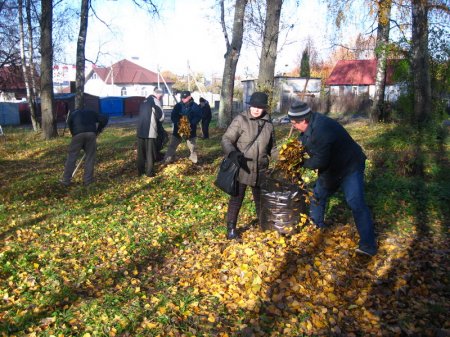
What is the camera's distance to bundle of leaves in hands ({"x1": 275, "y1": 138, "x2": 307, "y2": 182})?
4.98m

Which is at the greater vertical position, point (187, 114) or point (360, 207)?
point (187, 114)

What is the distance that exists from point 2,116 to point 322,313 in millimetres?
28760

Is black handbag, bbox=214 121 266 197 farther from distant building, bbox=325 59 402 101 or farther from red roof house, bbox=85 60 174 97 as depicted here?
red roof house, bbox=85 60 174 97

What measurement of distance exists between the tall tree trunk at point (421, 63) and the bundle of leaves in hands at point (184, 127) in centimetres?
680

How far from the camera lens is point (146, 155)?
31.3 ft

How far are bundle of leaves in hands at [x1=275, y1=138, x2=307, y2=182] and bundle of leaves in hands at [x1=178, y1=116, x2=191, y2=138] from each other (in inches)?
211

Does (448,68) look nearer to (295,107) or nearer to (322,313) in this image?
(295,107)

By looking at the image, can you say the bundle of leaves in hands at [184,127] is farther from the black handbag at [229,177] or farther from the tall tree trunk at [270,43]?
the tall tree trunk at [270,43]

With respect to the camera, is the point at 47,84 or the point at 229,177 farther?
the point at 47,84

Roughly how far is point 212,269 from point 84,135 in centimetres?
530

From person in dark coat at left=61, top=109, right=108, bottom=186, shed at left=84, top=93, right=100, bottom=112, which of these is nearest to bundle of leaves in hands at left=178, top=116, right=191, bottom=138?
person in dark coat at left=61, top=109, right=108, bottom=186

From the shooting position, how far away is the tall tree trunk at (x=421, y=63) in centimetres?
1220

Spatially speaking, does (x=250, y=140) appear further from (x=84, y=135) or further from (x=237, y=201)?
(x=84, y=135)

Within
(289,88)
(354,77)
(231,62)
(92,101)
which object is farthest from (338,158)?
(354,77)
